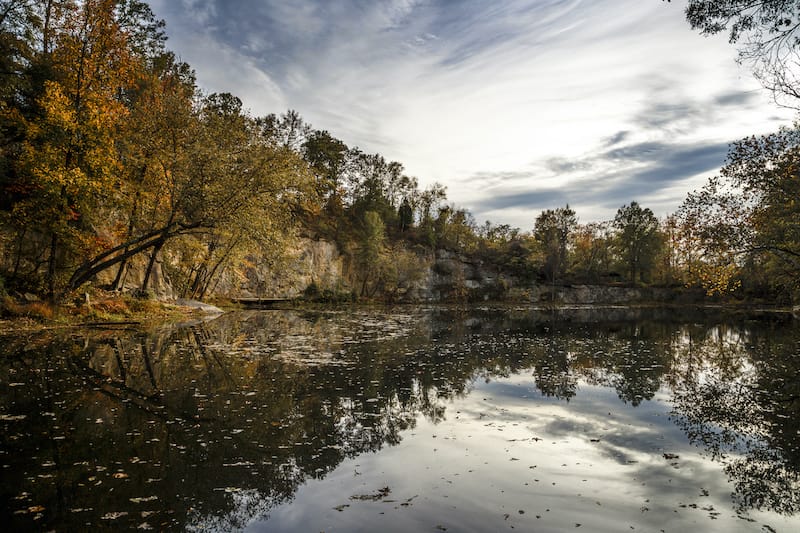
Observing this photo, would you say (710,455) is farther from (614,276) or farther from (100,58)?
(614,276)

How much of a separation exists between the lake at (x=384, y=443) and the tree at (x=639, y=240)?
71957mm

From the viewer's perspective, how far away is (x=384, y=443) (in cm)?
845

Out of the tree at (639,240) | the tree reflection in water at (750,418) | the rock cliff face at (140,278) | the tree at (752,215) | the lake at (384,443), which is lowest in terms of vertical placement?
the lake at (384,443)

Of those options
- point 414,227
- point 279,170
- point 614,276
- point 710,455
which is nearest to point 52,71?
point 279,170

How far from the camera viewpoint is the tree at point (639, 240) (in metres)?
81.4

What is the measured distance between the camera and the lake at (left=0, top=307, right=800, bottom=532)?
5.71m

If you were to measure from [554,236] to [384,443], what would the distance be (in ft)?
264

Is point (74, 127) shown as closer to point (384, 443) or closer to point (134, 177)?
point (134, 177)

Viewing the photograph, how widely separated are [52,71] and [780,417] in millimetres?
33956

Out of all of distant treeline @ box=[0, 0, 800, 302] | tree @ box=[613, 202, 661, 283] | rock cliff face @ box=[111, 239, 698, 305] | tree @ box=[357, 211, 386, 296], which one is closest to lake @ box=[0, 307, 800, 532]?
distant treeline @ box=[0, 0, 800, 302]

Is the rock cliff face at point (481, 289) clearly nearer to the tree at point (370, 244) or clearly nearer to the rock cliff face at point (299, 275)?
the rock cliff face at point (299, 275)

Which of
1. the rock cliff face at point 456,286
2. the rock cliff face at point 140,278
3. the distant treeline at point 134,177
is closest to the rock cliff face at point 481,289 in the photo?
the rock cliff face at point 456,286

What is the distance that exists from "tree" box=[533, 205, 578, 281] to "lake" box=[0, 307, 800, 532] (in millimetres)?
64241

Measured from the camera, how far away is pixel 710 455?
321 inches
